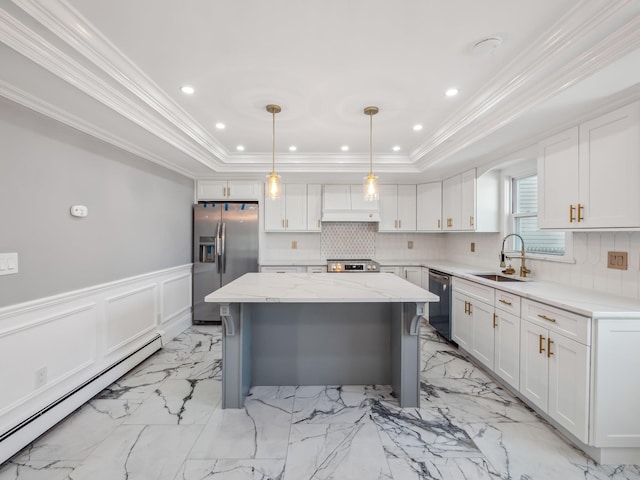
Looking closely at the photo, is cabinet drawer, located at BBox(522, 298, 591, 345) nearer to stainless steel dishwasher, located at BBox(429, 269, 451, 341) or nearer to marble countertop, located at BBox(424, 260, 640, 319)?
marble countertop, located at BBox(424, 260, 640, 319)

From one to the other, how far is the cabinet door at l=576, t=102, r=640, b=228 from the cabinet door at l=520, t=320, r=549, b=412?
84cm

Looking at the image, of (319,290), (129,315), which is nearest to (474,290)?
(319,290)

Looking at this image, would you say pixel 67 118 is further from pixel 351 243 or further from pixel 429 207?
pixel 429 207

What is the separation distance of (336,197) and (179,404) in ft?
11.1

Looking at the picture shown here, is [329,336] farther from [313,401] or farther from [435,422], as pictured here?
[435,422]

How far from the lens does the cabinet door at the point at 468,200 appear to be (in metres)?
3.62

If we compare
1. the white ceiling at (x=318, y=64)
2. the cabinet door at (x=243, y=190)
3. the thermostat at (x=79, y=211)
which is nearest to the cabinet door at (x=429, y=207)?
the white ceiling at (x=318, y=64)

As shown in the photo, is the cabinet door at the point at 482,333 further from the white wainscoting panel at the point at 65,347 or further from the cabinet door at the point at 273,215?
the white wainscoting panel at the point at 65,347

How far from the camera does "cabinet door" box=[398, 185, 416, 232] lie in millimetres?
4801

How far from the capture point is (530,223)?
10.6 feet

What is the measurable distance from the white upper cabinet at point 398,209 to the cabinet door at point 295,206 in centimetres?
126

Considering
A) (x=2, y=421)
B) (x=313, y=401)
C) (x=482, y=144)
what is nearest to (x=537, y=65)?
(x=482, y=144)

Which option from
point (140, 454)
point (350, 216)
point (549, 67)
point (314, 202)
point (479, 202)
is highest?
point (549, 67)

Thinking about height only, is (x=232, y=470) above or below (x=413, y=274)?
below
